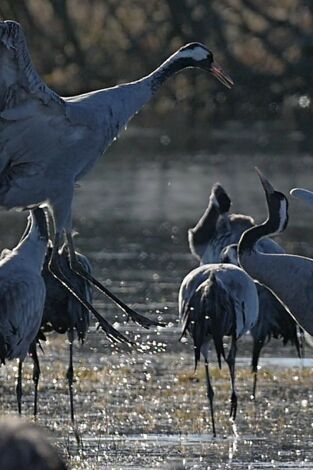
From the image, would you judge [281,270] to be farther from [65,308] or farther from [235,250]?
[235,250]

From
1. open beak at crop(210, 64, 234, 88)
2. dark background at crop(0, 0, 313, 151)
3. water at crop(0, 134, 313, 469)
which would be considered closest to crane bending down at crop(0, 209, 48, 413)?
water at crop(0, 134, 313, 469)

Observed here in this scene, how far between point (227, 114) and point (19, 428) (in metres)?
29.4

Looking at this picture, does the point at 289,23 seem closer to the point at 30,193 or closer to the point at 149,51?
the point at 149,51

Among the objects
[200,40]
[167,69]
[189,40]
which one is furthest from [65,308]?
[189,40]

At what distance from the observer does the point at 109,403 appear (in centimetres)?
779

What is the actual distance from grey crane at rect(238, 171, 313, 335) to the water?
0.56 metres

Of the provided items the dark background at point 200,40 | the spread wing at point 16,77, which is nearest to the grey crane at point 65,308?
the spread wing at point 16,77

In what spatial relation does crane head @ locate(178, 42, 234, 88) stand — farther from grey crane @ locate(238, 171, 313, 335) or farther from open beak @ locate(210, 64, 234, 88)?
grey crane @ locate(238, 171, 313, 335)

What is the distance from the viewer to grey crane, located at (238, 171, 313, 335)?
743 cm

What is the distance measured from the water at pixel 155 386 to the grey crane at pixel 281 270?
1.85 feet

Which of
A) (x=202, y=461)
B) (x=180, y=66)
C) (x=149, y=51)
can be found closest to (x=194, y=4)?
(x=149, y=51)

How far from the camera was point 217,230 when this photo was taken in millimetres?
10453

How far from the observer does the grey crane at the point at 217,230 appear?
33.6 ft

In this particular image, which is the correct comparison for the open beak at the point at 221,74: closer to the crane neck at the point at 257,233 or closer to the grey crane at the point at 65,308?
the crane neck at the point at 257,233
